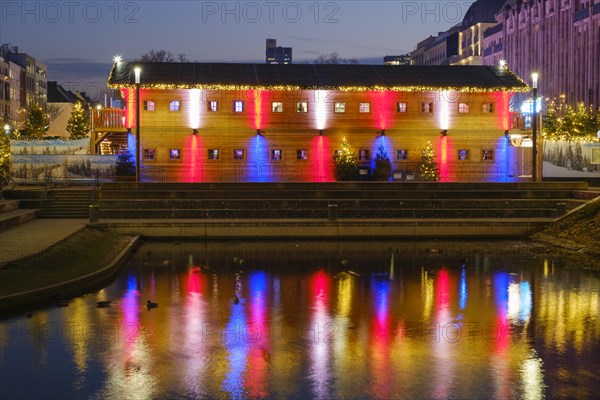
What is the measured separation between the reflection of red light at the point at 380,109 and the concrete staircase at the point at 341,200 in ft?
32.6

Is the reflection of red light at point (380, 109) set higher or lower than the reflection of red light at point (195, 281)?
higher

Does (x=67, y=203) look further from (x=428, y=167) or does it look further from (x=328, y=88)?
(x=428, y=167)

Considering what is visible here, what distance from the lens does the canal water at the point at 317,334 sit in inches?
468

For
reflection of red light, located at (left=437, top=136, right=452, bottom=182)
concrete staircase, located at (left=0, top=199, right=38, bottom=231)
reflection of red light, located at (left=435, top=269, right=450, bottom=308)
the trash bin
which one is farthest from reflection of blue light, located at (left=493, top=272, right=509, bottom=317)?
reflection of red light, located at (left=437, top=136, right=452, bottom=182)

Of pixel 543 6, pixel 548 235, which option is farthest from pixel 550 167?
pixel 543 6

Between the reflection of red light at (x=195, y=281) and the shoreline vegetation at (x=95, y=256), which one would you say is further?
the reflection of red light at (x=195, y=281)

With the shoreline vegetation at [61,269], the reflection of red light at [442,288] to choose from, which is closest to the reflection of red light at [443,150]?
the reflection of red light at [442,288]

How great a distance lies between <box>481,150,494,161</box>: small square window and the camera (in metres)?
48.5

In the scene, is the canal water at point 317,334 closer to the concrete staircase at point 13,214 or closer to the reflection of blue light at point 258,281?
the reflection of blue light at point 258,281

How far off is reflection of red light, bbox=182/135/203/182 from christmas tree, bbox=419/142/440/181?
13.2 m

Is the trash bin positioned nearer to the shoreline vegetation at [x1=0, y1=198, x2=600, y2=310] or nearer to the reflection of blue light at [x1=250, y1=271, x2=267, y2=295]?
the shoreline vegetation at [x1=0, y1=198, x2=600, y2=310]

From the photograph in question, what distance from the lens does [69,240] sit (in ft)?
85.5

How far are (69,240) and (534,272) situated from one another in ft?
49.2

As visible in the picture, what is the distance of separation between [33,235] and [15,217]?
4.21 meters
